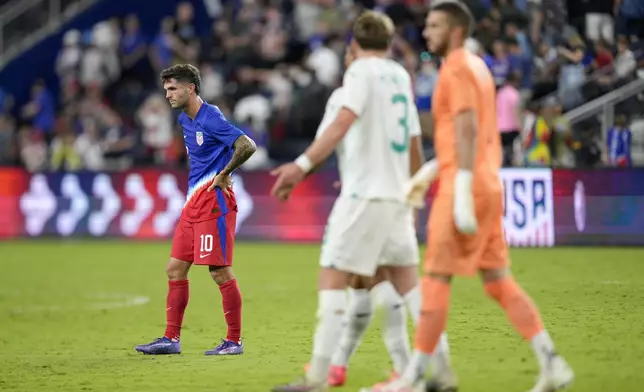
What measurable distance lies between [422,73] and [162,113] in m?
6.20

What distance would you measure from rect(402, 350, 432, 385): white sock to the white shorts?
540 millimetres

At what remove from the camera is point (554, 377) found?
251 inches

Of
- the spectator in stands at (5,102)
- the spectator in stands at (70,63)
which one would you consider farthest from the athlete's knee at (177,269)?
the spectator in stands at (5,102)

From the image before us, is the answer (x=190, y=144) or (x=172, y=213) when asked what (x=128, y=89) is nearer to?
(x=172, y=213)

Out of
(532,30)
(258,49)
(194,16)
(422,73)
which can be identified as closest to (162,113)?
(258,49)

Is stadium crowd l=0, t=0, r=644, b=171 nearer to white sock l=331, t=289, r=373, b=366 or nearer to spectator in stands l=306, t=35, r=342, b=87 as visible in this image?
spectator in stands l=306, t=35, r=342, b=87

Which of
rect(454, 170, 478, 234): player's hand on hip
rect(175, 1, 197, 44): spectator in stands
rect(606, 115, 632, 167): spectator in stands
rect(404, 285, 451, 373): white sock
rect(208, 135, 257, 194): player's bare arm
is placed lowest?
rect(404, 285, 451, 373): white sock

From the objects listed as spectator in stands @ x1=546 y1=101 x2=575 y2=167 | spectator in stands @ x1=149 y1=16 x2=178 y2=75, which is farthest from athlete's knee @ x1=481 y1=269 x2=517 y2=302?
spectator in stands @ x1=149 y1=16 x2=178 y2=75

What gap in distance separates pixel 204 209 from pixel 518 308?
341cm

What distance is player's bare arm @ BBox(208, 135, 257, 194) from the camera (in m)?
9.04

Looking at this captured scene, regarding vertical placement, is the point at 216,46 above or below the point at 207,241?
above

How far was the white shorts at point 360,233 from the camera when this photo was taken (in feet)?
21.6

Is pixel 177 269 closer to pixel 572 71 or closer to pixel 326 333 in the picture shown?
pixel 326 333

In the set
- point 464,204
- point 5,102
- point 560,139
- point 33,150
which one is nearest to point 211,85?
point 33,150
